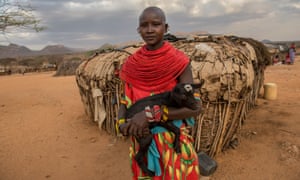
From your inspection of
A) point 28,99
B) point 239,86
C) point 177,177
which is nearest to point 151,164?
point 177,177

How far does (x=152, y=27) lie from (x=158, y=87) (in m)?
0.34

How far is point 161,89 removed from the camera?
1.40m

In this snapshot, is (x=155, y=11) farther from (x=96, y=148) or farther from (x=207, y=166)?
(x=96, y=148)

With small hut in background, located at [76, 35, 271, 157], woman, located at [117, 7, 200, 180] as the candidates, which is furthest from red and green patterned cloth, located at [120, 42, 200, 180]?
small hut in background, located at [76, 35, 271, 157]

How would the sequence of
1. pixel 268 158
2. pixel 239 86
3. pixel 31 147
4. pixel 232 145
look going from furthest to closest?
1. pixel 31 147
2. pixel 232 145
3. pixel 268 158
4. pixel 239 86

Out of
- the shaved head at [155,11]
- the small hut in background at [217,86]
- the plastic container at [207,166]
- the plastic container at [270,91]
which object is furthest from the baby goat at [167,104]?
the plastic container at [270,91]

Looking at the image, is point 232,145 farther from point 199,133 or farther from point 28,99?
point 28,99

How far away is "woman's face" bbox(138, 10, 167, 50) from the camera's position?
135 centimetres

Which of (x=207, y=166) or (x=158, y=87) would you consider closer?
(x=158, y=87)

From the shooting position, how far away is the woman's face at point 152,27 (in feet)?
4.42

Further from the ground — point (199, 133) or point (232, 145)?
point (199, 133)

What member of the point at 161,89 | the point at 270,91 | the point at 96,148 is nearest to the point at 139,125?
the point at 161,89

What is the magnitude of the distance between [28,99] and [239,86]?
6669 mm

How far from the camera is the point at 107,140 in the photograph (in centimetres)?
411
